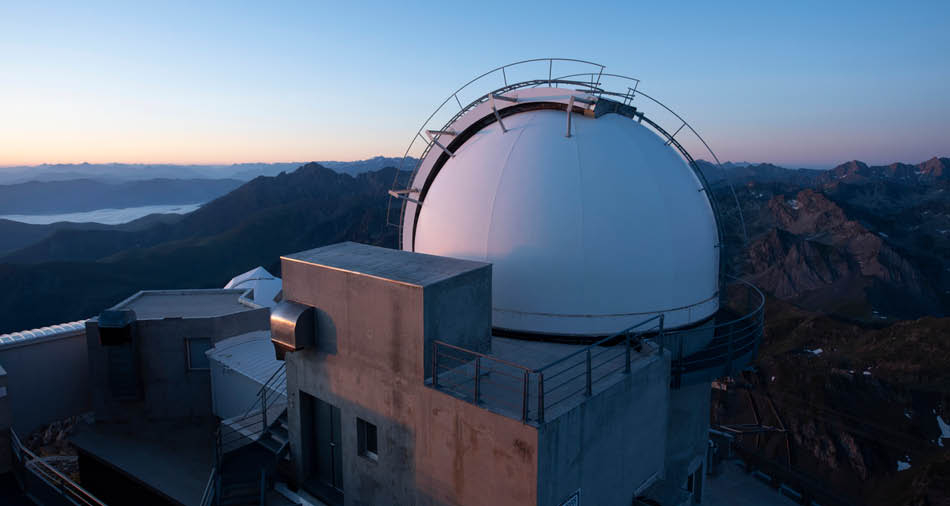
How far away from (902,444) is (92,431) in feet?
135

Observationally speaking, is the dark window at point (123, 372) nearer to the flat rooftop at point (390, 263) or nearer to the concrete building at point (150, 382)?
the concrete building at point (150, 382)

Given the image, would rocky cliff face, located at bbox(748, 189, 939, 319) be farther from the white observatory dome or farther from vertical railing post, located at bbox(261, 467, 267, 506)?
vertical railing post, located at bbox(261, 467, 267, 506)

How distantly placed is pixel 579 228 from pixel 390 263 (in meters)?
3.71

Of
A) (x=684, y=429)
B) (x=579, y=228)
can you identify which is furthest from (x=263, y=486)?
(x=684, y=429)

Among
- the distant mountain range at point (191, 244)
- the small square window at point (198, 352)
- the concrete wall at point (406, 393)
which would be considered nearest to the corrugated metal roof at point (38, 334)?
the small square window at point (198, 352)

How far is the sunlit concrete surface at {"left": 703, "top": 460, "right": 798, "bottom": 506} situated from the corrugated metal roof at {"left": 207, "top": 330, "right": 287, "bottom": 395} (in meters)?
12.9

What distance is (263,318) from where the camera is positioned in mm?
18891

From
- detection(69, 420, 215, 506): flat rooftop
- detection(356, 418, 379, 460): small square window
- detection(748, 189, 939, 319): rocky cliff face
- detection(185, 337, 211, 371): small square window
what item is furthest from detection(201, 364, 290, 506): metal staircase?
detection(748, 189, 939, 319): rocky cliff face

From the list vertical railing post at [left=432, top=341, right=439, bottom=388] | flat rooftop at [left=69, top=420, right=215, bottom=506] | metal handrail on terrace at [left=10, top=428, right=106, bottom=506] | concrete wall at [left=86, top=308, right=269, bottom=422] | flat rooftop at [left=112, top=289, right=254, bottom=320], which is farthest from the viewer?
flat rooftop at [left=112, top=289, right=254, bottom=320]

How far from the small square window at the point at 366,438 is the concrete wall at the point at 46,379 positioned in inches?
570

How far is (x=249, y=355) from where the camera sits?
16609mm

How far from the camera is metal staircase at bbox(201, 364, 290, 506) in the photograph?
34.2ft

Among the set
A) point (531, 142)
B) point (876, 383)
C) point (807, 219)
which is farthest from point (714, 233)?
point (807, 219)

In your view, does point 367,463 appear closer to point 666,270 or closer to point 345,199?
point 666,270
